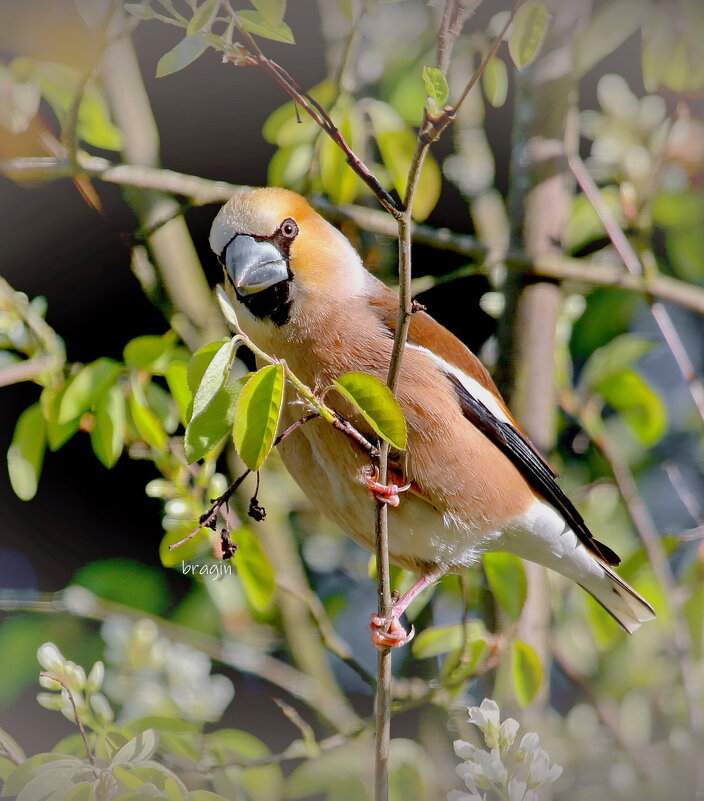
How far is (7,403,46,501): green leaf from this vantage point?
1.54 m

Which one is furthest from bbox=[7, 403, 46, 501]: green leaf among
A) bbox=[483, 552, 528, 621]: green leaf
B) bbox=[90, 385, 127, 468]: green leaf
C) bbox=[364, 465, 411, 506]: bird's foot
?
bbox=[483, 552, 528, 621]: green leaf

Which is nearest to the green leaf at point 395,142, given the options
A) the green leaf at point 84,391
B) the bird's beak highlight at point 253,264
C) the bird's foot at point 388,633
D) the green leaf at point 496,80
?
the green leaf at point 496,80

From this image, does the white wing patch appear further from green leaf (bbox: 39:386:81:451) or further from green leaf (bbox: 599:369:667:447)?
green leaf (bbox: 39:386:81:451)

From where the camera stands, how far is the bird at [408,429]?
1386 millimetres

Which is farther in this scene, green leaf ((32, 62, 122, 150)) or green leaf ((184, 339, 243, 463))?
green leaf ((32, 62, 122, 150))

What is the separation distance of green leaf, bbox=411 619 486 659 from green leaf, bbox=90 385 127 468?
674mm

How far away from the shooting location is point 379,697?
1347 mm

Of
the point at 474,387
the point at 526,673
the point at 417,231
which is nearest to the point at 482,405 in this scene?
the point at 474,387

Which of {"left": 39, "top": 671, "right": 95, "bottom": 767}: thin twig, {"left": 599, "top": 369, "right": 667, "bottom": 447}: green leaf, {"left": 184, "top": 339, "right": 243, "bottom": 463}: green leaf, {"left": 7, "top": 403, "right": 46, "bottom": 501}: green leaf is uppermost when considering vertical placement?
{"left": 184, "top": 339, "right": 243, "bottom": 463}: green leaf

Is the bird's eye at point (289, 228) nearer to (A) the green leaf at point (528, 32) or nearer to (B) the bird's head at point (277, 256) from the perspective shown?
(B) the bird's head at point (277, 256)

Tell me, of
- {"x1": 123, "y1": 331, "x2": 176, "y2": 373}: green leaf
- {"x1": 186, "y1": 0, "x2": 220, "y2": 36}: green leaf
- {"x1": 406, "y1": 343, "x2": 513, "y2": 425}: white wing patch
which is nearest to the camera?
{"x1": 186, "y1": 0, "x2": 220, "y2": 36}: green leaf

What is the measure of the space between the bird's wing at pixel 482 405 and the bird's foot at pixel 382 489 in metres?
0.19

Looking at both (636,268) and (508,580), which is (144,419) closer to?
(508,580)

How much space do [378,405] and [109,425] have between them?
0.69m
